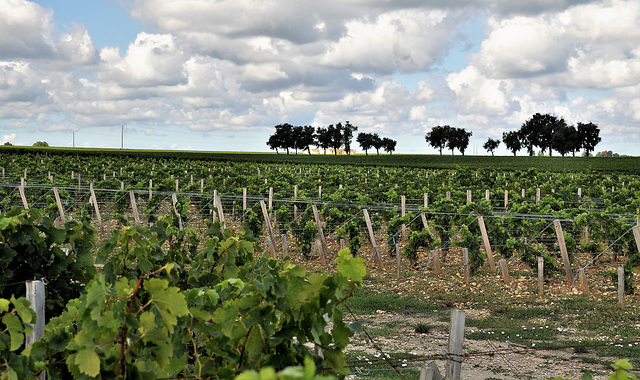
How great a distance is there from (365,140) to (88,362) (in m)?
131

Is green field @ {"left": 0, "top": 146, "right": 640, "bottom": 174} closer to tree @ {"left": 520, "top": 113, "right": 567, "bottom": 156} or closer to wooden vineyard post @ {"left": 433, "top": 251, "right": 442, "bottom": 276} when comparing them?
tree @ {"left": 520, "top": 113, "right": 567, "bottom": 156}

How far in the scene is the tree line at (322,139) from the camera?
12556 centimetres

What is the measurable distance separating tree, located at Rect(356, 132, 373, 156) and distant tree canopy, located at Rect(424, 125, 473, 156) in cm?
1293

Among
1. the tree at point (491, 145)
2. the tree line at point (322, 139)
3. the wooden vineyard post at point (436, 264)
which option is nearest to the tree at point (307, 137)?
the tree line at point (322, 139)

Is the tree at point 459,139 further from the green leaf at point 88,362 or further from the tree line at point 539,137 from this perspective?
the green leaf at point 88,362

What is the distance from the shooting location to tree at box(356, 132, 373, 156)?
433 ft

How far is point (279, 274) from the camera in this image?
9.41 feet

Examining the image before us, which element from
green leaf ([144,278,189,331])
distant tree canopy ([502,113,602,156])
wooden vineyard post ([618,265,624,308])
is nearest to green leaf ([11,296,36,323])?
green leaf ([144,278,189,331])

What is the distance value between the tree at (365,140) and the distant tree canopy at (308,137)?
1981 mm

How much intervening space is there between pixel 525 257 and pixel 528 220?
1.82 m

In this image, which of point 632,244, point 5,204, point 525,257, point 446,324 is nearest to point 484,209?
point 525,257

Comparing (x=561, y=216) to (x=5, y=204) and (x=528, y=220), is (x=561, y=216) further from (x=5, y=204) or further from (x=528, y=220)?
(x=5, y=204)

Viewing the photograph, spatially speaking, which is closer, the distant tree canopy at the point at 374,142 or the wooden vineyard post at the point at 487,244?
the wooden vineyard post at the point at 487,244

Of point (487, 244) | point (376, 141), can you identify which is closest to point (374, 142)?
point (376, 141)
